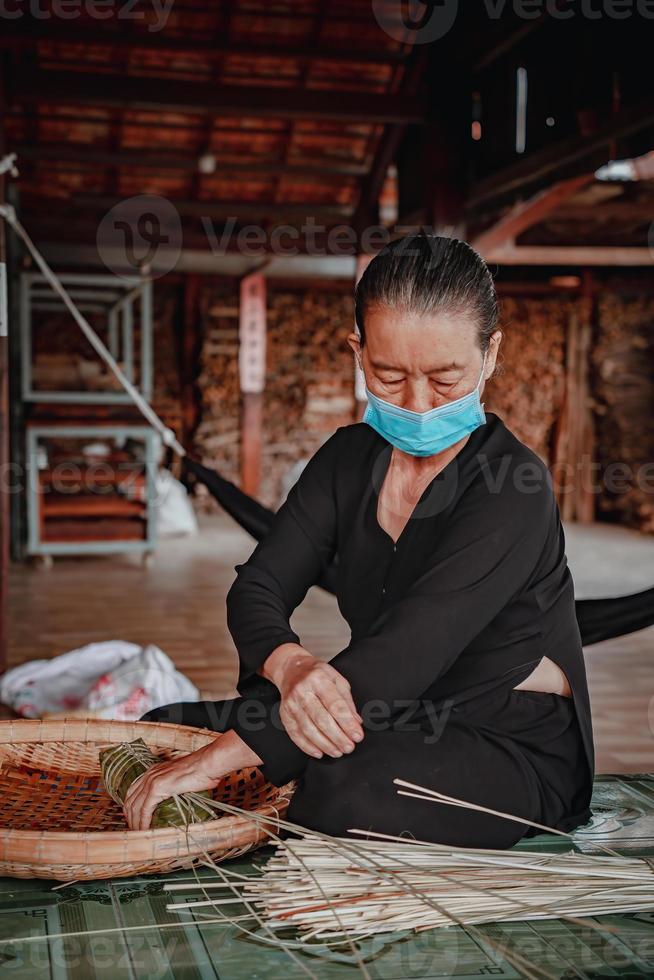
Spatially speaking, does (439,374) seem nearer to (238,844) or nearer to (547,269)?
(238,844)

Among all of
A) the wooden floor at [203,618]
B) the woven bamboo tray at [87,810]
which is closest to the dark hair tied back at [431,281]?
the woven bamboo tray at [87,810]

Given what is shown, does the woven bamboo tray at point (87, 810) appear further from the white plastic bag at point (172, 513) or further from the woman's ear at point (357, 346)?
the white plastic bag at point (172, 513)

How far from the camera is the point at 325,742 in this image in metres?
1.27

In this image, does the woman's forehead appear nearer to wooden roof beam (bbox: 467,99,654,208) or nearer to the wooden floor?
the wooden floor

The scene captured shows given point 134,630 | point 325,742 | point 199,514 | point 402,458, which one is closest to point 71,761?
point 325,742

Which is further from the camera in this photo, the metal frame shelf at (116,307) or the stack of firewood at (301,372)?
the stack of firewood at (301,372)

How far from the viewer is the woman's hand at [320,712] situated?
125 cm

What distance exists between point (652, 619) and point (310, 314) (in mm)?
6148

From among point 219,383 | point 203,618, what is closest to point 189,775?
point 203,618

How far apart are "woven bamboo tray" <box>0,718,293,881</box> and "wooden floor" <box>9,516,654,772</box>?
1406mm

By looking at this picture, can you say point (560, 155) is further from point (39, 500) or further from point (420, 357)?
point (39, 500)

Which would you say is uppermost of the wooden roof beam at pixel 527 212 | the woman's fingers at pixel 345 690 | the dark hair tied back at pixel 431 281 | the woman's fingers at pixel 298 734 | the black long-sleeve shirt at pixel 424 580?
the wooden roof beam at pixel 527 212

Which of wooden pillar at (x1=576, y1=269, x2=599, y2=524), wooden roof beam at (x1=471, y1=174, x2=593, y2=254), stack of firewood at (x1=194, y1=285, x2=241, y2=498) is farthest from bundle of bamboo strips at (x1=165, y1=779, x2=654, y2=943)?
wooden pillar at (x1=576, y1=269, x2=599, y2=524)

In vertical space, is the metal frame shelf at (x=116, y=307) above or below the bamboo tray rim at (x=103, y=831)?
above
